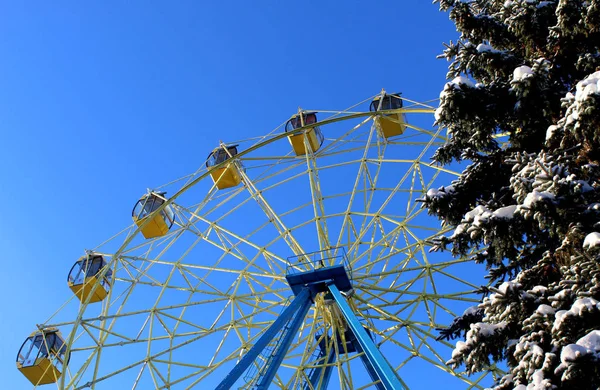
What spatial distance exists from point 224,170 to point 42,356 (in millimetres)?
8958

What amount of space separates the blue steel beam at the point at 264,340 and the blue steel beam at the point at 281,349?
199 millimetres

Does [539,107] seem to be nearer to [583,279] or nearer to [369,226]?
[583,279]

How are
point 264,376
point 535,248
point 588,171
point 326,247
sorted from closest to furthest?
point 588,171
point 535,248
point 264,376
point 326,247

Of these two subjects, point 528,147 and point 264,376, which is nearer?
point 528,147

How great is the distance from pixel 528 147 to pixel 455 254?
6.51 feet

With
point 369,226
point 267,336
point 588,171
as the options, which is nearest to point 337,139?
point 369,226

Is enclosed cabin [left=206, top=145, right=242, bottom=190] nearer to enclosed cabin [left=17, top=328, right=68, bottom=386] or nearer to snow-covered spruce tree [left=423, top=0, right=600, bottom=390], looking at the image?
enclosed cabin [left=17, top=328, right=68, bottom=386]

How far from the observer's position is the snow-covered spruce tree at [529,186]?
702 centimetres

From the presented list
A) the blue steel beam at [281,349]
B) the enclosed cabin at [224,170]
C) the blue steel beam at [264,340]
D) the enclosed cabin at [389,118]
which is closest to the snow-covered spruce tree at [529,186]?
the blue steel beam at [264,340]

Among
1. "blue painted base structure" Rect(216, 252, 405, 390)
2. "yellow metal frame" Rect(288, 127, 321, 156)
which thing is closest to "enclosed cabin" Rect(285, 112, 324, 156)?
"yellow metal frame" Rect(288, 127, 321, 156)

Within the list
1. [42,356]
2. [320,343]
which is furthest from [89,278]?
[320,343]

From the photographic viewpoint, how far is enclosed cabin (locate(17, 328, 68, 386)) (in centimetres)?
2266

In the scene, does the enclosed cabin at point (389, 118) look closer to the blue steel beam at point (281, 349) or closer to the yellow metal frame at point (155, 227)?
the blue steel beam at point (281, 349)

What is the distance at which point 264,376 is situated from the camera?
53.4 feet
